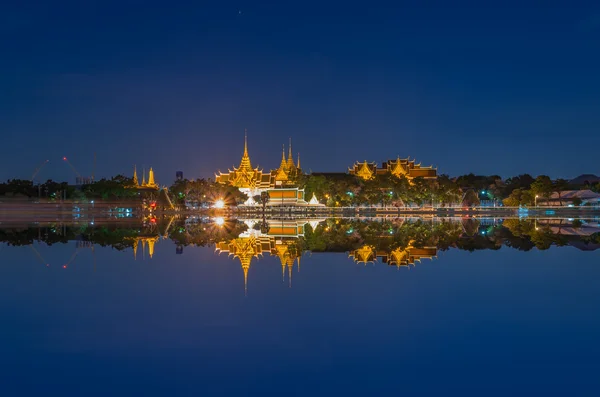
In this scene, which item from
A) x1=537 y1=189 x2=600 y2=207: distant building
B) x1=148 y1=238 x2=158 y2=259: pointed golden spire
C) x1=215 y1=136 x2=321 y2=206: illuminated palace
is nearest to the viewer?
x1=148 y1=238 x2=158 y2=259: pointed golden spire

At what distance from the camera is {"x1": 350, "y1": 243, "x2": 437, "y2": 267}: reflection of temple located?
55.2 feet

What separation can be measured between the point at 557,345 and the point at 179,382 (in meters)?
4.61

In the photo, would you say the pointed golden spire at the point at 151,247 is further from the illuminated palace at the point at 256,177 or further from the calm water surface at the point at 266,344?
the illuminated palace at the point at 256,177

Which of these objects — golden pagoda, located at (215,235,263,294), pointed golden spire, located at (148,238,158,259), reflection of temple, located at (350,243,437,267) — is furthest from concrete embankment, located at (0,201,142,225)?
reflection of temple, located at (350,243,437,267)

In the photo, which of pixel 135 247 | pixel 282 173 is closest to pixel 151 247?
pixel 135 247

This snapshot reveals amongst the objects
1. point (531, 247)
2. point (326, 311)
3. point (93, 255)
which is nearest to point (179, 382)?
point (326, 311)

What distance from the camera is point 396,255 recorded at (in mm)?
18391

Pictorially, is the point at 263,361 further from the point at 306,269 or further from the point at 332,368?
the point at 306,269

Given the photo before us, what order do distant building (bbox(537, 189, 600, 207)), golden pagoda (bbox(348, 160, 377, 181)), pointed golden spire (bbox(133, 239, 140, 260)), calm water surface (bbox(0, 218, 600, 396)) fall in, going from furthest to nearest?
golden pagoda (bbox(348, 160, 377, 181))
distant building (bbox(537, 189, 600, 207))
pointed golden spire (bbox(133, 239, 140, 260))
calm water surface (bbox(0, 218, 600, 396))

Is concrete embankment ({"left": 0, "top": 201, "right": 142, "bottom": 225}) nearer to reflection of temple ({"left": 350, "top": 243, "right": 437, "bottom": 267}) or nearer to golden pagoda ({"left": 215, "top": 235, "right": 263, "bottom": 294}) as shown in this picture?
golden pagoda ({"left": 215, "top": 235, "right": 263, "bottom": 294})

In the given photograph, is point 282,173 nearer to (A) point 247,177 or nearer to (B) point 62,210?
(A) point 247,177

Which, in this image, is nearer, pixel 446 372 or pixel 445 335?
pixel 446 372

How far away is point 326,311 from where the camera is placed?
9672mm

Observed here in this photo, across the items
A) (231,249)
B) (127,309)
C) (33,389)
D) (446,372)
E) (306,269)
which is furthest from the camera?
(231,249)
